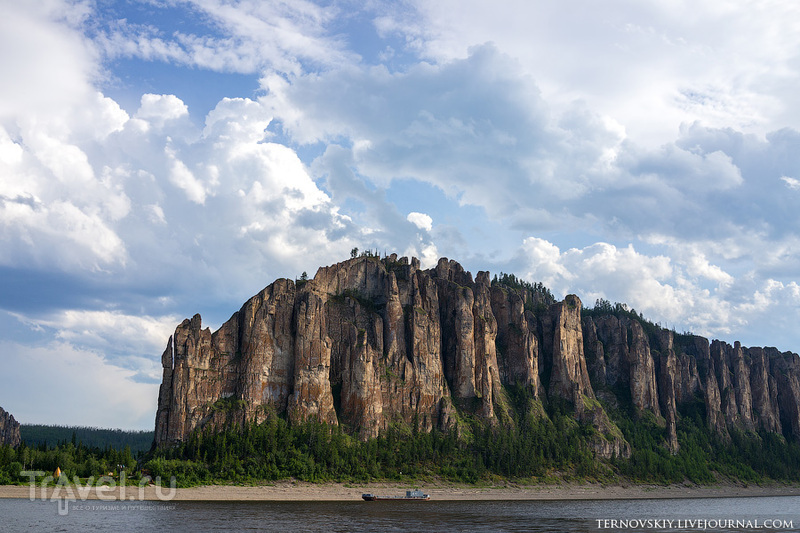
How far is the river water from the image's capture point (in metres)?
88.6

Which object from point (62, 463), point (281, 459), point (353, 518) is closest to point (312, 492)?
point (281, 459)

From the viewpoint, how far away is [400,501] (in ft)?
488

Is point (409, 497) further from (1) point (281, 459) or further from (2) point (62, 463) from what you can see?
(2) point (62, 463)

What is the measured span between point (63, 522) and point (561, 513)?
266ft

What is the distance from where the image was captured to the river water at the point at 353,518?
291 feet

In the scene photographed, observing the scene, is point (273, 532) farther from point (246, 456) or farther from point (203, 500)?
point (246, 456)

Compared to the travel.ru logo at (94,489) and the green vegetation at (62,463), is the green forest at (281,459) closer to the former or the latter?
the green vegetation at (62,463)

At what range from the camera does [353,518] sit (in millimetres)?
103938

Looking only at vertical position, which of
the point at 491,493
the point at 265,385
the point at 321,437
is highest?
the point at 265,385

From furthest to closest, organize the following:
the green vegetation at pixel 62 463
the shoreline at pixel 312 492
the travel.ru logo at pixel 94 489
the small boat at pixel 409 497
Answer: the small boat at pixel 409 497, the green vegetation at pixel 62 463, the shoreline at pixel 312 492, the travel.ru logo at pixel 94 489

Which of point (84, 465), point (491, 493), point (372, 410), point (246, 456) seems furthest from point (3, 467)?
point (491, 493)

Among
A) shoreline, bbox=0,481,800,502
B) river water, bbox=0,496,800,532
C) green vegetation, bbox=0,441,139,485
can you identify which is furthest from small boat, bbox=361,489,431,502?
green vegetation, bbox=0,441,139,485

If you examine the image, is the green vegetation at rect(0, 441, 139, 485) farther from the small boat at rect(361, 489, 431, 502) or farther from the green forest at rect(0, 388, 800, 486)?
the small boat at rect(361, 489, 431, 502)

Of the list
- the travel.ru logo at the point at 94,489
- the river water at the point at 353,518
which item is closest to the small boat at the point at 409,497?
the river water at the point at 353,518
